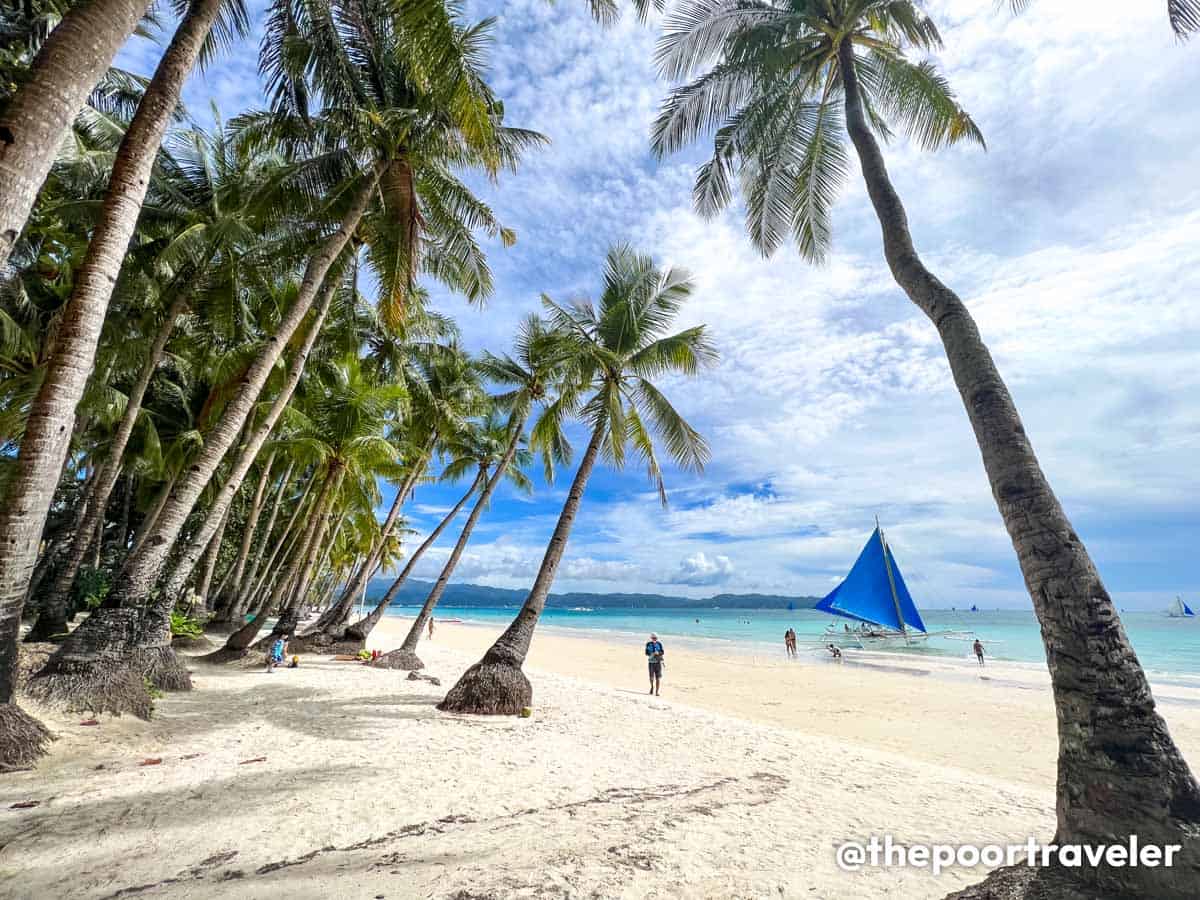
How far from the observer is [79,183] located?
11031 millimetres

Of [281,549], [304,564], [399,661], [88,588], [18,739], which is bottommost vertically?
[399,661]

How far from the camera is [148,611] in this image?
7555 millimetres

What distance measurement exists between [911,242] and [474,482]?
646 inches

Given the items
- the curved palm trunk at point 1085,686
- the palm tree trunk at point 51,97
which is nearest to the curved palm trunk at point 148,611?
the palm tree trunk at point 51,97

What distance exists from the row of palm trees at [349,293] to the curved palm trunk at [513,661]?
5 cm

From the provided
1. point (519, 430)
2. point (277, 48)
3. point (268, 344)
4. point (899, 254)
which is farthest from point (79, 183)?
point (899, 254)

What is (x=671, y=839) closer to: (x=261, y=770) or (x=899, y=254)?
(x=261, y=770)

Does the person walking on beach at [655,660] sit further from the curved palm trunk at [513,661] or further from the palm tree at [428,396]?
the palm tree at [428,396]

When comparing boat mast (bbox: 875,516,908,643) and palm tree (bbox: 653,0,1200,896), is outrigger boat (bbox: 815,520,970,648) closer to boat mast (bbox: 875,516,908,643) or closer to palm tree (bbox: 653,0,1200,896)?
boat mast (bbox: 875,516,908,643)

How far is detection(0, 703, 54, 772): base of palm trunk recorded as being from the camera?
447cm

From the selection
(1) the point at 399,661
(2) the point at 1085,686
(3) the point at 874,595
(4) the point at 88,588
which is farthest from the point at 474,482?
(3) the point at 874,595

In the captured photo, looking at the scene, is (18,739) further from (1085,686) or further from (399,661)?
(399,661)

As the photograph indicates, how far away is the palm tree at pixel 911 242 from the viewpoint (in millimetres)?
2809

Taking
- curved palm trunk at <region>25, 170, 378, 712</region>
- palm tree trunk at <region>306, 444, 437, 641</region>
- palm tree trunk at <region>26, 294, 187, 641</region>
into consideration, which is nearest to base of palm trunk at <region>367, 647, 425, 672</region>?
palm tree trunk at <region>306, 444, 437, 641</region>
